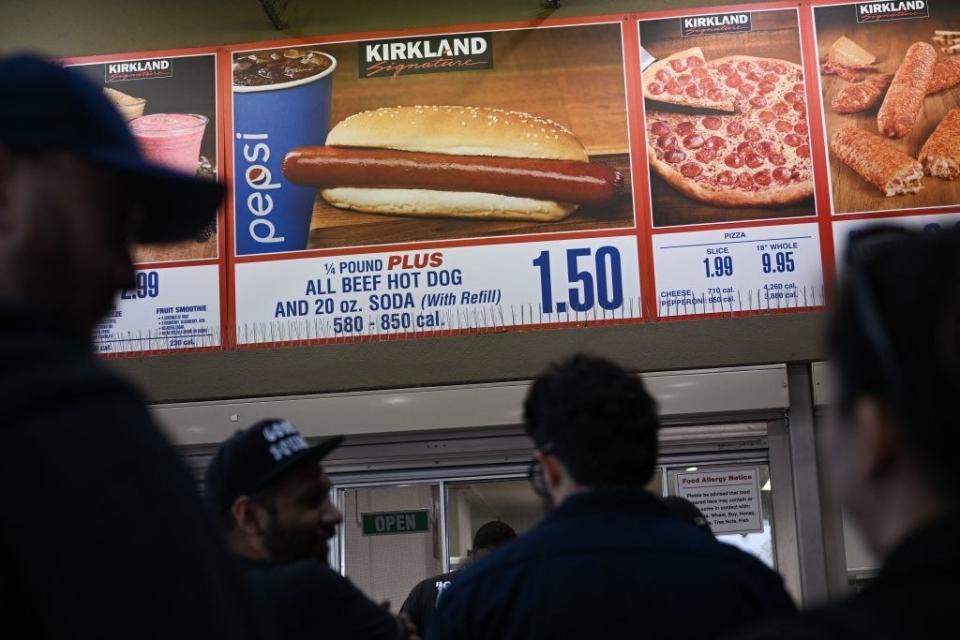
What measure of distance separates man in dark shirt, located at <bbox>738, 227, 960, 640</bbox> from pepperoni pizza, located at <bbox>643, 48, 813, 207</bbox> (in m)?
6.54

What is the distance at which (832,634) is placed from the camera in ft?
2.82

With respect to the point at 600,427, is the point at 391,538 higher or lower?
lower

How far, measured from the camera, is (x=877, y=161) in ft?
24.2

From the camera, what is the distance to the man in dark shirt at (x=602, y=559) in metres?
2.15

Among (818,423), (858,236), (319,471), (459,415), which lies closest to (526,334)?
(459,415)

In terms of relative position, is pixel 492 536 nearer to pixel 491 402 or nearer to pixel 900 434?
pixel 491 402

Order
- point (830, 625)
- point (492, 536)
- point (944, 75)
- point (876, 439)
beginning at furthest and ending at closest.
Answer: point (944, 75) → point (492, 536) → point (876, 439) → point (830, 625)

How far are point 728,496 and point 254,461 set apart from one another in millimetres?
5231

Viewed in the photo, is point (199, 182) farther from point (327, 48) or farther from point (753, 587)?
point (327, 48)
